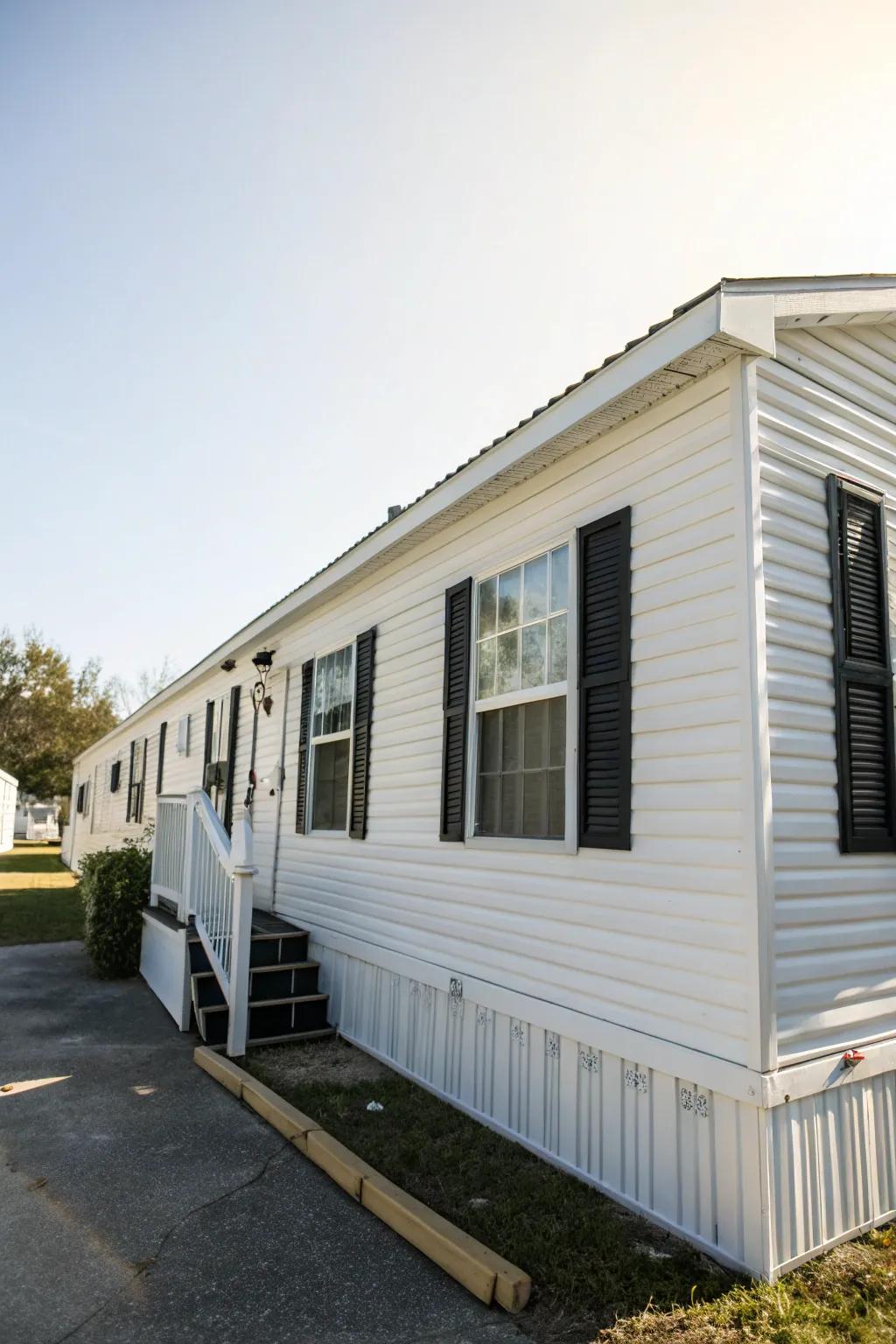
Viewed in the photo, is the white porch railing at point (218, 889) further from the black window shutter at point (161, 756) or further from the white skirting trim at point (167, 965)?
the black window shutter at point (161, 756)

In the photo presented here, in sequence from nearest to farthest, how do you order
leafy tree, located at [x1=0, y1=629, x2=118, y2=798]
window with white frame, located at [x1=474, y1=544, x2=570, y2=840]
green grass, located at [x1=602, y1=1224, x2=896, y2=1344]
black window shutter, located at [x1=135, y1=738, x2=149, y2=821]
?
green grass, located at [x1=602, y1=1224, x2=896, y2=1344] < window with white frame, located at [x1=474, y1=544, x2=570, y2=840] < black window shutter, located at [x1=135, y1=738, x2=149, y2=821] < leafy tree, located at [x1=0, y1=629, x2=118, y2=798]

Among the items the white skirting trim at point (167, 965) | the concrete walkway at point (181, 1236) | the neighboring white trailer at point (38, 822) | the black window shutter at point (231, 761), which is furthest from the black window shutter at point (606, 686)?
the neighboring white trailer at point (38, 822)

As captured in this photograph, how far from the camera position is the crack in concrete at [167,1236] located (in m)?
2.61

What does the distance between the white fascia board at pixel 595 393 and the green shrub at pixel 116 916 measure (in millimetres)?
4289

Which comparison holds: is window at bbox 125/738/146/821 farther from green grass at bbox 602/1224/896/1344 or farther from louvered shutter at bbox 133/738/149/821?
green grass at bbox 602/1224/896/1344

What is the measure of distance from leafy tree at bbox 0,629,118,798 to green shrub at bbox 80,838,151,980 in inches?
1349

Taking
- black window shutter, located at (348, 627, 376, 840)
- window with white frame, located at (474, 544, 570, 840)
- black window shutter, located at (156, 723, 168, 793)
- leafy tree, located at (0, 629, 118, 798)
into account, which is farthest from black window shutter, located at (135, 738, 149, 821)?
leafy tree, located at (0, 629, 118, 798)

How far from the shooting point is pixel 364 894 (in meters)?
6.12

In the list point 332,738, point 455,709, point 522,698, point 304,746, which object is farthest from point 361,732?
point 522,698

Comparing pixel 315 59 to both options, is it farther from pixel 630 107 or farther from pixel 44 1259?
pixel 44 1259

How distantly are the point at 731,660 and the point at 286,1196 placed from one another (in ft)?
9.80

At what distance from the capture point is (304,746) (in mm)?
7590

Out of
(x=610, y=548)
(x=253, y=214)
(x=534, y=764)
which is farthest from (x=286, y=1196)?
(x=253, y=214)

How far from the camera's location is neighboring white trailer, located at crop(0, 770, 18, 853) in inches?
1196
